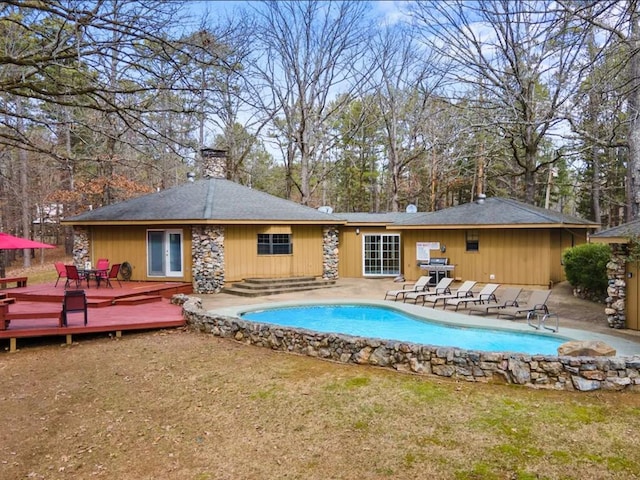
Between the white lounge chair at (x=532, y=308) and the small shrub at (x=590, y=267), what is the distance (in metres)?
2.03

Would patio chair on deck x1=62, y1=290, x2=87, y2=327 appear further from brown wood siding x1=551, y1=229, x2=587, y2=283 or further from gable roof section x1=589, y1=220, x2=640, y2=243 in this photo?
brown wood siding x1=551, y1=229, x2=587, y2=283

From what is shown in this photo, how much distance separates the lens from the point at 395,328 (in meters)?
9.47

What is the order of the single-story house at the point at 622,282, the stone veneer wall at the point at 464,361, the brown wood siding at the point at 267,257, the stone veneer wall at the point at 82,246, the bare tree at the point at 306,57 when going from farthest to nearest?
the bare tree at the point at 306,57 → the stone veneer wall at the point at 82,246 → the brown wood siding at the point at 267,257 → the single-story house at the point at 622,282 → the stone veneer wall at the point at 464,361

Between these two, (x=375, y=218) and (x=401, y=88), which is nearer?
(x=375, y=218)

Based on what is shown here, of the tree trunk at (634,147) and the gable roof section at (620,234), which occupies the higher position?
the tree trunk at (634,147)

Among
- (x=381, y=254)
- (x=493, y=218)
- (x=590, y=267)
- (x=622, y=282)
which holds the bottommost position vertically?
(x=622, y=282)

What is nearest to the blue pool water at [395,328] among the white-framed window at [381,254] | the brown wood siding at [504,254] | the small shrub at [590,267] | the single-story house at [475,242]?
the small shrub at [590,267]

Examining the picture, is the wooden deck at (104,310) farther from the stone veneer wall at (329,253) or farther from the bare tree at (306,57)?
the bare tree at (306,57)

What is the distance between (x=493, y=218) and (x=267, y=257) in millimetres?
7776

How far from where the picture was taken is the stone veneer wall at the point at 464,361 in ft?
18.1

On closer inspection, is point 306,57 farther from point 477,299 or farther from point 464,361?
point 464,361

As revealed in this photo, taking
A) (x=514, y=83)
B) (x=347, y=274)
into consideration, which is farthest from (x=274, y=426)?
(x=514, y=83)

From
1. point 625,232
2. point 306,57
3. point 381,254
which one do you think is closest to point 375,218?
point 381,254

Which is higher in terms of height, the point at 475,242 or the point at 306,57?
the point at 306,57
